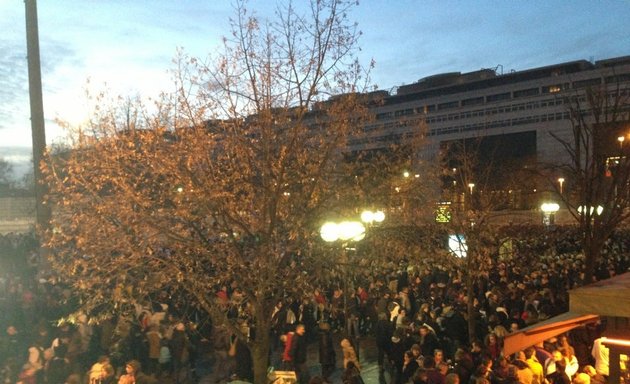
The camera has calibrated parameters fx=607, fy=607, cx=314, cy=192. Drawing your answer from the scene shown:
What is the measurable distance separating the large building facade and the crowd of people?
2358 inches

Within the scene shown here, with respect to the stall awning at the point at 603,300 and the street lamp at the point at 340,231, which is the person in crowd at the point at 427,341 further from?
the stall awning at the point at 603,300

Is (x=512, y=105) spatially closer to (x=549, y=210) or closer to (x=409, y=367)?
(x=549, y=210)

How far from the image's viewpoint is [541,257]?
25.9 meters

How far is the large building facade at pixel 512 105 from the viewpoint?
79875 mm

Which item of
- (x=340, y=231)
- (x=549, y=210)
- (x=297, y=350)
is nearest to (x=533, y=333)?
(x=340, y=231)

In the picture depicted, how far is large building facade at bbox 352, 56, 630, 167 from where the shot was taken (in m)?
79.9

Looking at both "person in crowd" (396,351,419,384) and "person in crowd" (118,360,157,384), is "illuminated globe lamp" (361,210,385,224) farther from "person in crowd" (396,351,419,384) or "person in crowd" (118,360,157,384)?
"person in crowd" (118,360,157,384)

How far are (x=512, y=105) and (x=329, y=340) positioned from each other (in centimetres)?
8095

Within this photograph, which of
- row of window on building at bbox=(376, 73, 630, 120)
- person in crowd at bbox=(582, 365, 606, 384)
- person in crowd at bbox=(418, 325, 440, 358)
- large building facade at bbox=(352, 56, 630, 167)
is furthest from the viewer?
row of window on building at bbox=(376, 73, 630, 120)

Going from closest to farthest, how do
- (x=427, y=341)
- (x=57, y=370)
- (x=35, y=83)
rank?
(x=57, y=370)
(x=427, y=341)
(x=35, y=83)

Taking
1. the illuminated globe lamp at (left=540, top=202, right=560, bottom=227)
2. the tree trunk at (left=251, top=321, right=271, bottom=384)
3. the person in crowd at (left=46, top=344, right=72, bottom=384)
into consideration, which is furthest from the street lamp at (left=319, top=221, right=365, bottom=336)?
the illuminated globe lamp at (left=540, top=202, right=560, bottom=227)

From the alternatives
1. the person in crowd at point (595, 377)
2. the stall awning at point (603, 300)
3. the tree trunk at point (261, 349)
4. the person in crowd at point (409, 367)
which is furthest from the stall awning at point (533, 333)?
the tree trunk at point (261, 349)

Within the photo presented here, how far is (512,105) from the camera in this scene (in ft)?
286

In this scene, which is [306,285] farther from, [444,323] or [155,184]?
[444,323]
